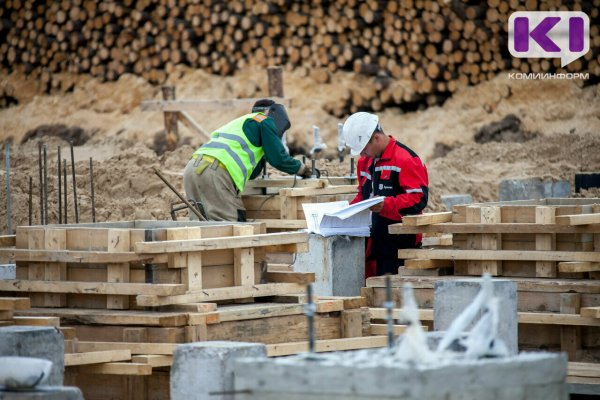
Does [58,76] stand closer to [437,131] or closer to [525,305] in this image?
[437,131]

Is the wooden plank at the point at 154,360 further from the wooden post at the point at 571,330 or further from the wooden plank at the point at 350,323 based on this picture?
the wooden post at the point at 571,330

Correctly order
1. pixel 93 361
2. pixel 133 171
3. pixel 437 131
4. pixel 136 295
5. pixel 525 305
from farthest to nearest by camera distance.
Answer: pixel 437 131
pixel 133 171
pixel 525 305
pixel 136 295
pixel 93 361

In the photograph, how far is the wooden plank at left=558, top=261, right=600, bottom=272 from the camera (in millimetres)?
8719

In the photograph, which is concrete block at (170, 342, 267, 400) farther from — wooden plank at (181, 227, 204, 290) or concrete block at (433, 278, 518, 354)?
concrete block at (433, 278, 518, 354)

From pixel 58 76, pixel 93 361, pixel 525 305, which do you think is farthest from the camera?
pixel 58 76

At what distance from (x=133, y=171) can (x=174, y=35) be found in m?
4.63

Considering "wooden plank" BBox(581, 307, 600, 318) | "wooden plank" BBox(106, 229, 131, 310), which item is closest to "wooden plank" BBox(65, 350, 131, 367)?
"wooden plank" BBox(106, 229, 131, 310)

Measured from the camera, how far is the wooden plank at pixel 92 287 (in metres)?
7.82

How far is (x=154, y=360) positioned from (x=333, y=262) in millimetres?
3341

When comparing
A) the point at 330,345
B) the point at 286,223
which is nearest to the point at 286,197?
the point at 286,223

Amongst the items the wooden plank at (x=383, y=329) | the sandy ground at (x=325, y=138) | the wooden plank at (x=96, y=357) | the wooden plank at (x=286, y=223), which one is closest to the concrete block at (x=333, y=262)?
the wooden plank at (x=286, y=223)

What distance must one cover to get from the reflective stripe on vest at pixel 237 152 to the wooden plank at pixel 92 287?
3251mm

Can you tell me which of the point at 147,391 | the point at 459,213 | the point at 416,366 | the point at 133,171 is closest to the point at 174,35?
the point at 133,171

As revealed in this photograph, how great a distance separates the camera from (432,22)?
18547mm
